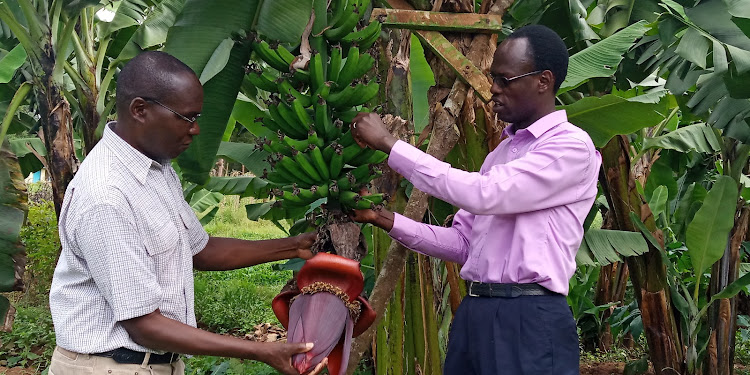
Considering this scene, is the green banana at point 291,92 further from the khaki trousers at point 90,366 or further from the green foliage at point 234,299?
the green foliage at point 234,299

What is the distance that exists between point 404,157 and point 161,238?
29.3 inches

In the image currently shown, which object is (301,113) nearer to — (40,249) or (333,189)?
(333,189)

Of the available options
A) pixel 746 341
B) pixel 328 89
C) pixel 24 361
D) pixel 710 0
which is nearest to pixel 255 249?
pixel 328 89

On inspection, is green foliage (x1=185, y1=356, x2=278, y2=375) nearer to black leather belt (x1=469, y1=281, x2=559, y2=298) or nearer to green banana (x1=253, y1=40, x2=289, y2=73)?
black leather belt (x1=469, y1=281, x2=559, y2=298)

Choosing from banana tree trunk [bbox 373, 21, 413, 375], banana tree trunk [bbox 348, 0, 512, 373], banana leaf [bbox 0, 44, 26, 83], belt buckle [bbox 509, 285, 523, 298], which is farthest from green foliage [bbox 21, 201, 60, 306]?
belt buckle [bbox 509, 285, 523, 298]

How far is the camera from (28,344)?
564 centimetres

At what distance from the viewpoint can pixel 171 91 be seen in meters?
1.69

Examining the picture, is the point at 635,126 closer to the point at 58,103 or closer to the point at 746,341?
the point at 58,103

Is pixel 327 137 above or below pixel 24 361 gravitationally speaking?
above

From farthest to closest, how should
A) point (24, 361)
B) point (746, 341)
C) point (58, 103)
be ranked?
1. point (746, 341)
2. point (24, 361)
3. point (58, 103)

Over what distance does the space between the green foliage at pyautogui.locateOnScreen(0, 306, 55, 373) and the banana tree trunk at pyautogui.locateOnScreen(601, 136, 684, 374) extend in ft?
14.5

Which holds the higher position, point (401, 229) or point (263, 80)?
point (263, 80)

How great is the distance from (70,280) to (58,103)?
2.06m

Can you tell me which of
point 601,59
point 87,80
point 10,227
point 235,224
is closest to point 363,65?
point 601,59
